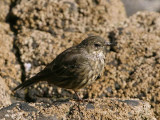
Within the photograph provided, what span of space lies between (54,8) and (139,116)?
3.50 m

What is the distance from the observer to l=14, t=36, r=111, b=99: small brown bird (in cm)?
614

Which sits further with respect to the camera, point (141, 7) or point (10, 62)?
point (141, 7)

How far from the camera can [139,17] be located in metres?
8.07

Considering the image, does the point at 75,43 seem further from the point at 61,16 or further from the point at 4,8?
the point at 4,8

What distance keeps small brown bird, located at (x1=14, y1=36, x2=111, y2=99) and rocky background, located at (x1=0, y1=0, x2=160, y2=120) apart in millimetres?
355

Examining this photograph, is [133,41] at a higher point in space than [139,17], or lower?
lower

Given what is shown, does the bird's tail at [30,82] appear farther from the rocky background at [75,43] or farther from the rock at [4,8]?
the rock at [4,8]

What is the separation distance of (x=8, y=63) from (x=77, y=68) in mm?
1571

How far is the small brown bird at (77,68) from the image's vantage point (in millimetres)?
6145

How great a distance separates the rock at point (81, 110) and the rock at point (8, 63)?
158cm

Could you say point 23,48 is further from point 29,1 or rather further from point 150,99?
point 150,99

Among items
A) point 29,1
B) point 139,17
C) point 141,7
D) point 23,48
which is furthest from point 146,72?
point 141,7

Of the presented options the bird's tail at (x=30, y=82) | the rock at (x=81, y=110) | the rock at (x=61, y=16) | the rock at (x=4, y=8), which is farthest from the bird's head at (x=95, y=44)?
the rock at (x=4, y=8)

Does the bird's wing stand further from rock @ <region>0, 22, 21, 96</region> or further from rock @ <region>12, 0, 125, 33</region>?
rock @ <region>12, 0, 125, 33</region>
